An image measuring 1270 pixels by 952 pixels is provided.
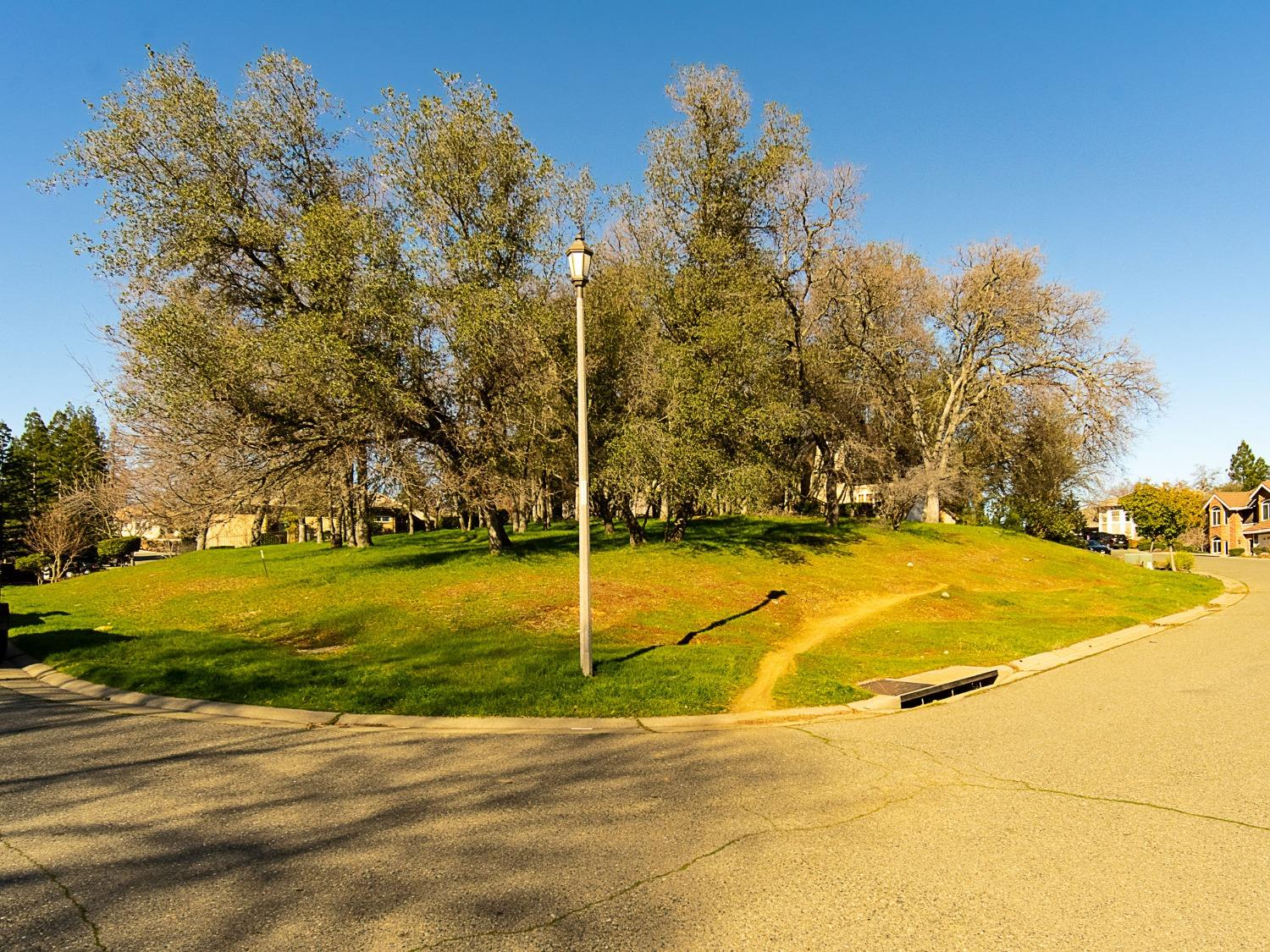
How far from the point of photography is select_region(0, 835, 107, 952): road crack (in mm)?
3604

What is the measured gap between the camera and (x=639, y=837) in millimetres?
4910

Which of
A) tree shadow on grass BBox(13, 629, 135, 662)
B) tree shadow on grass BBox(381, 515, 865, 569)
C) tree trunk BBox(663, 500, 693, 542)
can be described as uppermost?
tree trunk BBox(663, 500, 693, 542)

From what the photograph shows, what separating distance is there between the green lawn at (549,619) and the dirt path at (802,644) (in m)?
0.28

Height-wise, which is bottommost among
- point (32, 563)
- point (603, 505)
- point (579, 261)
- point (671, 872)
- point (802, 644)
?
point (32, 563)

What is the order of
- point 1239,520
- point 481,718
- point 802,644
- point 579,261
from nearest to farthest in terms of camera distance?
point 481,718 < point 579,261 < point 802,644 < point 1239,520

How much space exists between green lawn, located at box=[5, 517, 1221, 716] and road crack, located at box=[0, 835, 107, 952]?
427cm

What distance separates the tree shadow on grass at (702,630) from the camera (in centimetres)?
1153

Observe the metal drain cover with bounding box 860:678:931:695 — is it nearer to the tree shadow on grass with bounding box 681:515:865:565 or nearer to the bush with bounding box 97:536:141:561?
the tree shadow on grass with bounding box 681:515:865:565

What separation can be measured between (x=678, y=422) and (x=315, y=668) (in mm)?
13403

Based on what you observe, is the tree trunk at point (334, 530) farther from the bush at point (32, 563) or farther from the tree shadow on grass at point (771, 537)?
the bush at point (32, 563)

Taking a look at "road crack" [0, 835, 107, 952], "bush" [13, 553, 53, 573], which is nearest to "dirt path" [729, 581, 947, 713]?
"road crack" [0, 835, 107, 952]

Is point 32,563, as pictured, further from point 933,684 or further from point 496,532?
point 933,684

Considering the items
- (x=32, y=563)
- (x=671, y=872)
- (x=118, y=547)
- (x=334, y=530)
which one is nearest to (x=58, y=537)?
(x=118, y=547)

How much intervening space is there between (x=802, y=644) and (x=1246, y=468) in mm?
140271
